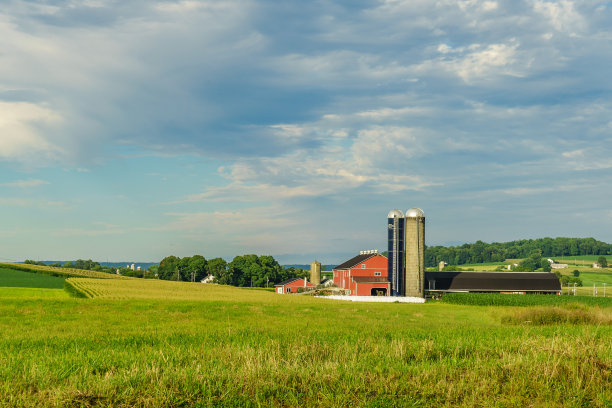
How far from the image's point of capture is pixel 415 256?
2778 inches

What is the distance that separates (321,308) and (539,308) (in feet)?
57.7

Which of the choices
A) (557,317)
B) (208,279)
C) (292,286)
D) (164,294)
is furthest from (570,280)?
(557,317)

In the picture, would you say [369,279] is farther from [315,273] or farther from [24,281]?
[24,281]

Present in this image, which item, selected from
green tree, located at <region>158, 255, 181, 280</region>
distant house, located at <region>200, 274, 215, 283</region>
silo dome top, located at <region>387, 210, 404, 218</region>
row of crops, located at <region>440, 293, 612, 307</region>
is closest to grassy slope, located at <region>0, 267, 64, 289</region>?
silo dome top, located at <region>387, 210, 404, 218</region>

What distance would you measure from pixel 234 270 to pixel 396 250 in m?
78.3

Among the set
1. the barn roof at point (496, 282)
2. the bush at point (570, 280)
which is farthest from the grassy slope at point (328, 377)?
the bush at point (570, 280)

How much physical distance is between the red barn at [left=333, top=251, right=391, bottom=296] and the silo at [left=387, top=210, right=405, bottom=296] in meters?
2.45

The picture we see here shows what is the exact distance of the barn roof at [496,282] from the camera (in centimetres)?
7650

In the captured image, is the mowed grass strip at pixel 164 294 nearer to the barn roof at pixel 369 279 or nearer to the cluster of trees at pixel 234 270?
the barn roof at pixel 369 279

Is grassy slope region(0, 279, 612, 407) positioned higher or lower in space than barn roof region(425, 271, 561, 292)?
higher

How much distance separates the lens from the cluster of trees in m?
141

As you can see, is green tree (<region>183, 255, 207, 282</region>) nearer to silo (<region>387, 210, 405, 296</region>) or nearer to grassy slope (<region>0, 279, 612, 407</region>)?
silo (<region>387, 210, 405, 296</region>)

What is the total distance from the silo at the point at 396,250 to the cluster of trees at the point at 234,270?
214ft

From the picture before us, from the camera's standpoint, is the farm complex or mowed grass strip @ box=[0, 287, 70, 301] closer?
mowed grass strip @ box=[0, 287, 70, 301]
